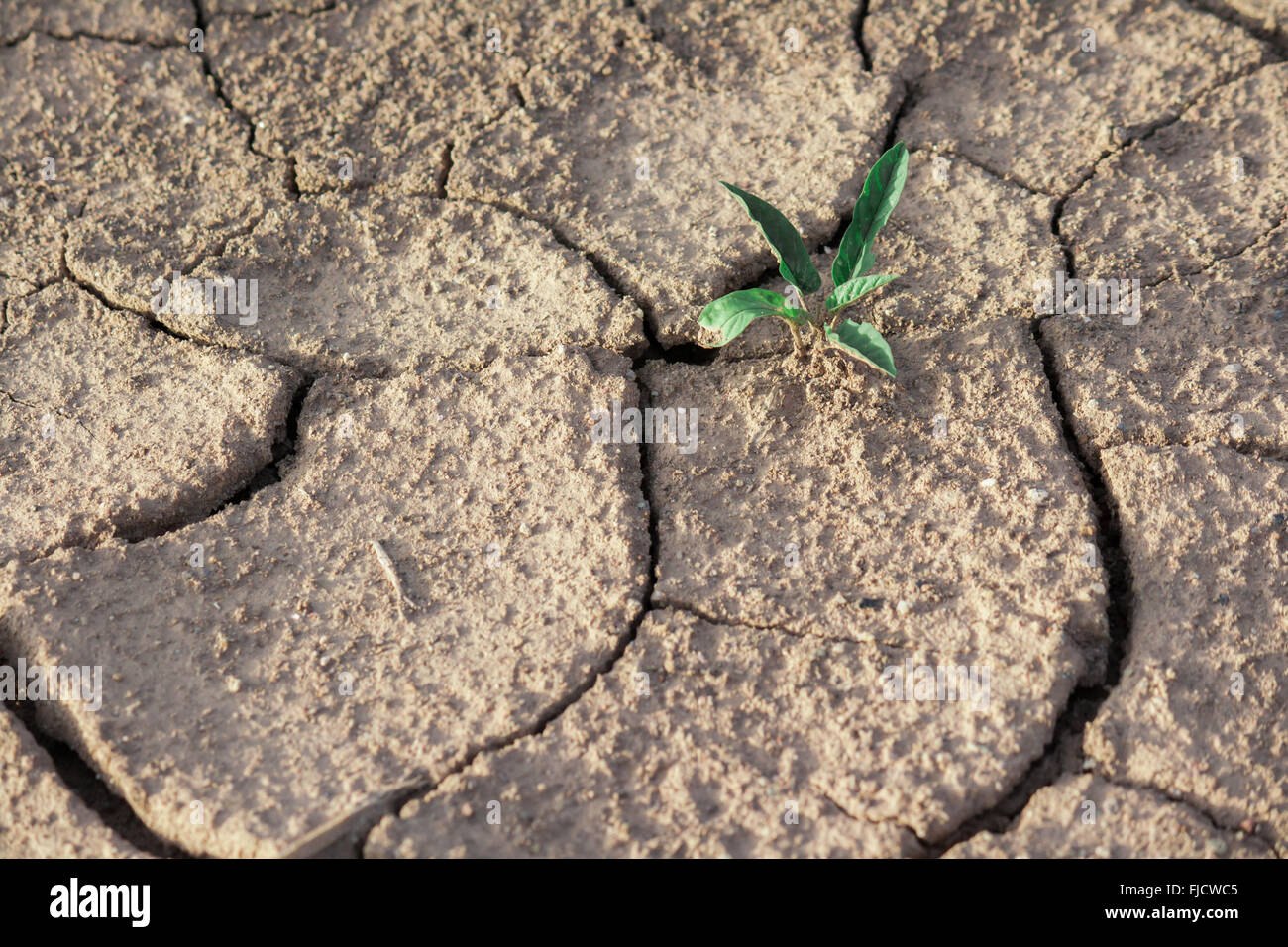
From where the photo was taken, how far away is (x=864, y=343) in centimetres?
246

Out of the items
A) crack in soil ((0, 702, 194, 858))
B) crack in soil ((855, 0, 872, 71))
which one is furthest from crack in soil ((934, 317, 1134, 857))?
crack in soil ((0, 702, 194, 858))

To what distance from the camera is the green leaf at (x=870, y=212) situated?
2568 mm

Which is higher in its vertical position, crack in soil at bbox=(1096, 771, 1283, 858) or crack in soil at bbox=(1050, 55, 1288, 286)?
crack in soil at bbox=(1050, 55, 1288, 286)

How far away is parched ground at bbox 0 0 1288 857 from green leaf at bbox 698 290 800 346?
21 cm

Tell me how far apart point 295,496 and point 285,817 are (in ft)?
2.54

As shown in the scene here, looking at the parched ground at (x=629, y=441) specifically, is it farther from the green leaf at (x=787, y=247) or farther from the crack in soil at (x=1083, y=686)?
the green leaf at (x=787, y=247)

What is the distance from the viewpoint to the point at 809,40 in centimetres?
341

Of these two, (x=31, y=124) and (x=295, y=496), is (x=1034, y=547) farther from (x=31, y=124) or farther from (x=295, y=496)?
(x=31, y=124)

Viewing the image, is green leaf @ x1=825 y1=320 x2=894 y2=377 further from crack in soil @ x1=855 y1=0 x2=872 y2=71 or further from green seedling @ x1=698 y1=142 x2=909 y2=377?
crack in soil @ x1=855 y1=0 x2=872 y2=71

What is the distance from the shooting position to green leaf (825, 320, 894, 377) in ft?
7.89

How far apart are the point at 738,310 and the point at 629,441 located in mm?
391

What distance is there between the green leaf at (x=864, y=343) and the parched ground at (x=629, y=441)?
6.7 inches

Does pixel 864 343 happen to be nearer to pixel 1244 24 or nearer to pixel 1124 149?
pixel 1124 149
